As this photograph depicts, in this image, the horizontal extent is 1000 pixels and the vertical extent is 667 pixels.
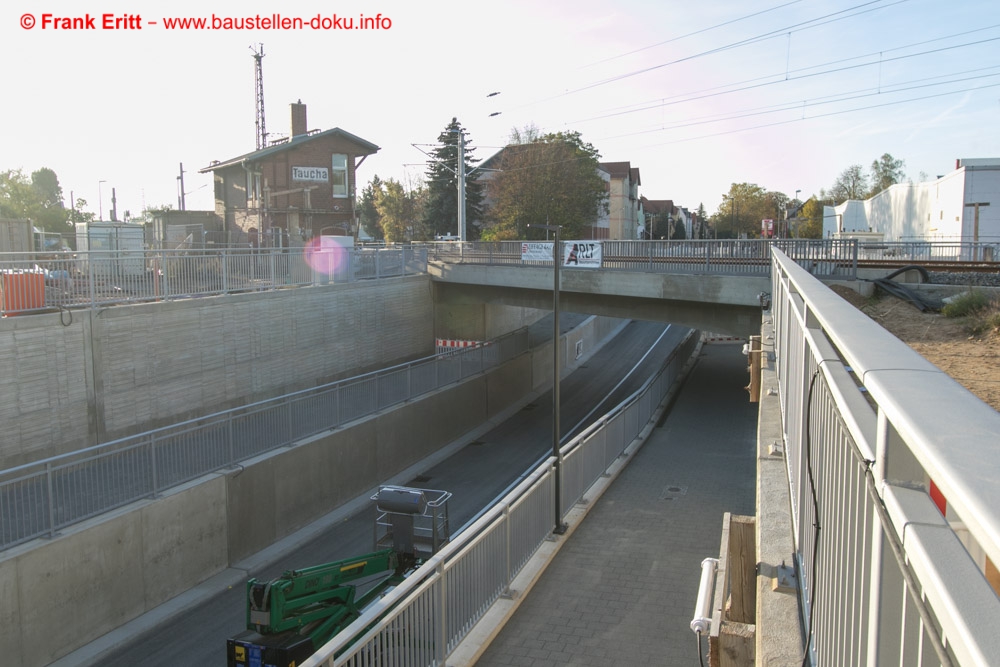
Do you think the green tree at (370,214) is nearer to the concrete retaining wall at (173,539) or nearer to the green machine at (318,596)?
the concrete retaining wall at (173,539)

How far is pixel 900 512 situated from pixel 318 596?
10099mm

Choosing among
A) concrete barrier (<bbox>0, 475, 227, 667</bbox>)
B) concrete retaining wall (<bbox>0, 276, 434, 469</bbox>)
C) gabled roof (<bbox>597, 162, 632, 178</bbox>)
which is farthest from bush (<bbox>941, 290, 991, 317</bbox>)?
gabled roof (<bbox>597, 162, 632, 178</bbox>)

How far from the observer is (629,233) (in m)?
83.5

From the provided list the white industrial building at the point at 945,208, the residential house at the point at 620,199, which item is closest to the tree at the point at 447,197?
the residential house at the point at 620,199

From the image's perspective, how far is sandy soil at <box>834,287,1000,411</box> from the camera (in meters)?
9.39

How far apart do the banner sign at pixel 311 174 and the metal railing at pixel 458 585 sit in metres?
32.2

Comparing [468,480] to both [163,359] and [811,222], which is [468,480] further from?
[811,222]

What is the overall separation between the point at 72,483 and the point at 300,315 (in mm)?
10696

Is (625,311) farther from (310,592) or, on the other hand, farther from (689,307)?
(310,592)

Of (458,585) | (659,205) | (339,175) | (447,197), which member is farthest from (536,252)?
(659,205)

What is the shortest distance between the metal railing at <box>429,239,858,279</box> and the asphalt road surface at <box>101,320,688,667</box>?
658cm

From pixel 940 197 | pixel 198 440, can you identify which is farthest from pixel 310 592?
pixel 940 197

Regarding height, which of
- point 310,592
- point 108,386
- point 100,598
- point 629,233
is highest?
point 629,233

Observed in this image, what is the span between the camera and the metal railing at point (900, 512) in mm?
995
